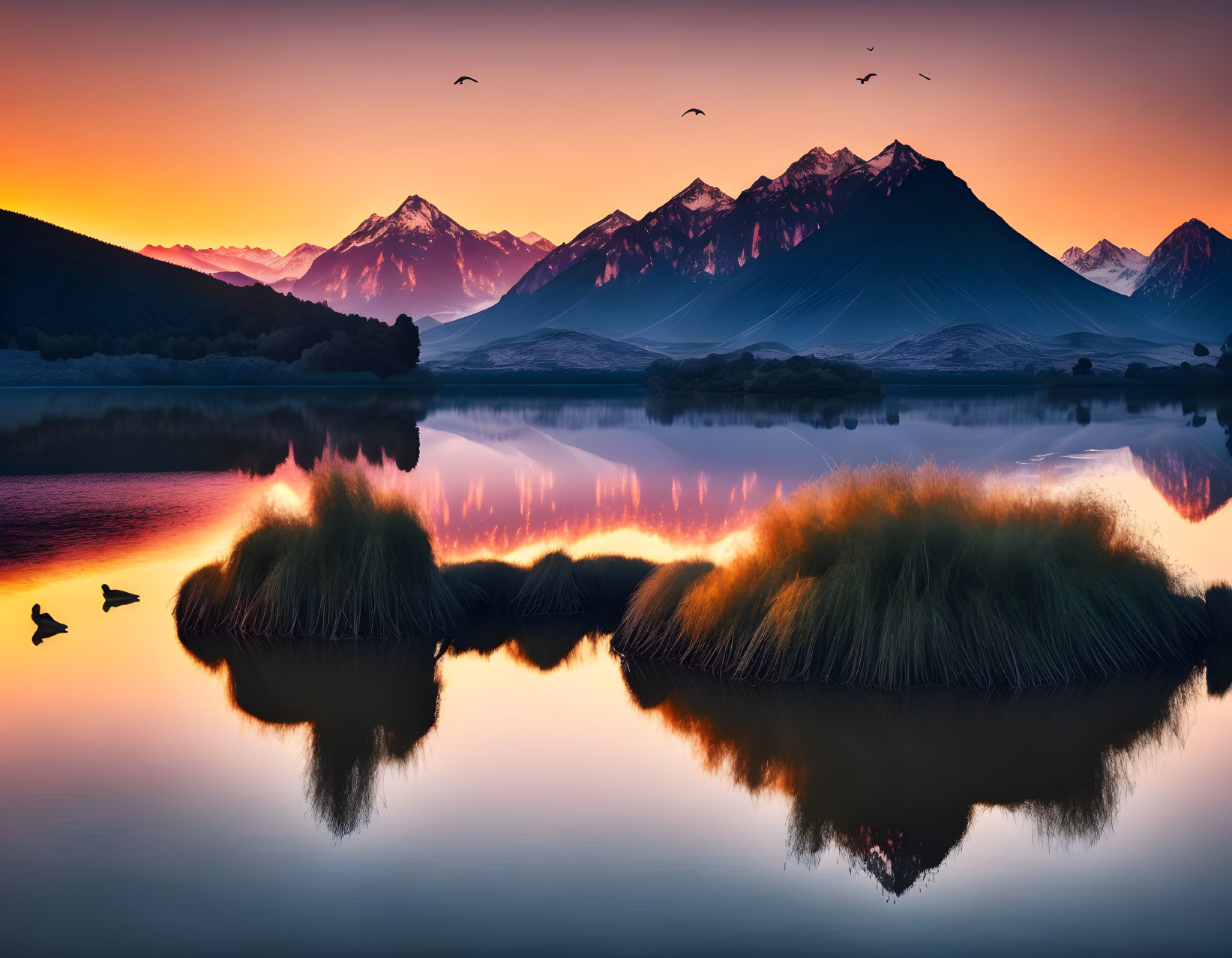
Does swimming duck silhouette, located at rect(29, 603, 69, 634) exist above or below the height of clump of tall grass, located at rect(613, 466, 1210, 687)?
below

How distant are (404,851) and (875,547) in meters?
5.63

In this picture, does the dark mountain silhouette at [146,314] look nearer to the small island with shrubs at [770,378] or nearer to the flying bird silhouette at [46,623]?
the small island with shrubs at [770,378]

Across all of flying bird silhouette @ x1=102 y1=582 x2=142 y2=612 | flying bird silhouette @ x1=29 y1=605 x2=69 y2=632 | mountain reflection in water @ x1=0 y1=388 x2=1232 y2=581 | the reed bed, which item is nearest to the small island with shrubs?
mountain reflection in water @ x1=0 y1=388 x2=1232 y2=581

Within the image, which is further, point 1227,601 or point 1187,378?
point 1187,378

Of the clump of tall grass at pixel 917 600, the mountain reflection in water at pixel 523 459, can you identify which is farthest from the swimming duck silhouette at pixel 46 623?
the clump of tall grass at pixel 917 600

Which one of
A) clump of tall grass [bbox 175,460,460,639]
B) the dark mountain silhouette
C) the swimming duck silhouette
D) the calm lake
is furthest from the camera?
the dark mountain silhouette

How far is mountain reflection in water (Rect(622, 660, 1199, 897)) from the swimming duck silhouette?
237 inches

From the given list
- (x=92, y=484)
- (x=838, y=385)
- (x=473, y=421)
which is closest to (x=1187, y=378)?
(x=838, y=385)

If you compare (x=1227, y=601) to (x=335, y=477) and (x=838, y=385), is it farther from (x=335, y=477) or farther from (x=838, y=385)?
(x=838, y=385)

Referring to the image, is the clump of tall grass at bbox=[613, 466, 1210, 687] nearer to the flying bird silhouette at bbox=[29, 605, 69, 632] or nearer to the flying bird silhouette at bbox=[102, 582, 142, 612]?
the flying bird silhouette at bbox=[29, 605, 69, 632]

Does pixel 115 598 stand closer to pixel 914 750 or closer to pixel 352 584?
pixel 352 584

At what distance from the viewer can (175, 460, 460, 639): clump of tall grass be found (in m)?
11.2

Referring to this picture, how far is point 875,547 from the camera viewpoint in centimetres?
977

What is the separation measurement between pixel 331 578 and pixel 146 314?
550 feet
